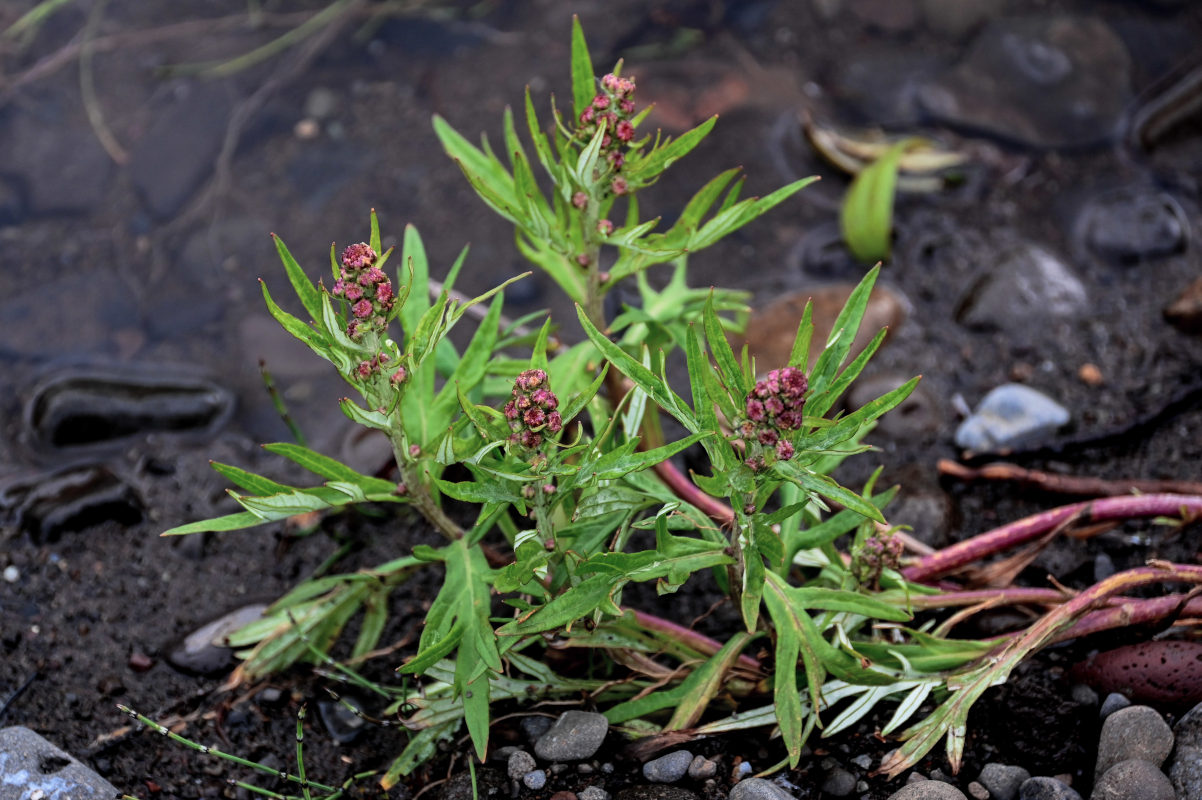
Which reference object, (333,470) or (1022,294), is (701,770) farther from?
(1022,294)

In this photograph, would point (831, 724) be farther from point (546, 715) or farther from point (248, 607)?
point (248, 607)

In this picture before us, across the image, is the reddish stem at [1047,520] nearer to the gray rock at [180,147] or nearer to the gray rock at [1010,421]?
the gray rock at [1010,421]

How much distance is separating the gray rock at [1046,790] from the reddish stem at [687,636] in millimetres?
729

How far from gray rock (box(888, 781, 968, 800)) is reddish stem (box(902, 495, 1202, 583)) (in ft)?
2.30

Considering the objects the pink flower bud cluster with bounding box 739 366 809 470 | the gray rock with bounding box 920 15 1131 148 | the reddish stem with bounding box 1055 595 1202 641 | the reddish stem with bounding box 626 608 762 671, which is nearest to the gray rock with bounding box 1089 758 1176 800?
the reddish stem with bounding box 1055 595 1202 641

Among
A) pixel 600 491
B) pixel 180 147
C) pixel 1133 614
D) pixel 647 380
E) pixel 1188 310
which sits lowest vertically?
pixel 1188 310

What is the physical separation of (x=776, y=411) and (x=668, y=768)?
1.12 meters

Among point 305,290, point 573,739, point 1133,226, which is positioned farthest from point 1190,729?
point 1133,226

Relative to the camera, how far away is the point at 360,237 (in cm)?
477

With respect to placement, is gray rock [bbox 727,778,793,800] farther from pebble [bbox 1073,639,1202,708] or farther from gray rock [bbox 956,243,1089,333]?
gray rock [bbox 956,243,1089,333]

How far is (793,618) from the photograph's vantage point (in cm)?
262

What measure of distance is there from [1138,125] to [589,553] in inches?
151

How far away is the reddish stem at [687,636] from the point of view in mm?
2881

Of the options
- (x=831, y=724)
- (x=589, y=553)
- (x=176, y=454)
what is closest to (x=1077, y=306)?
(x=831, y=724)
